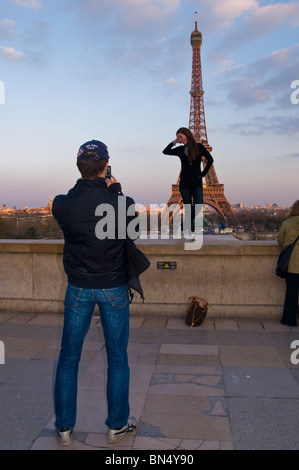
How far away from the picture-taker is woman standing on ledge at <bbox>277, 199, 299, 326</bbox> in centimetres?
573

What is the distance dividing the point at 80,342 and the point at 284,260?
3586 mm

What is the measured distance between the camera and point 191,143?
615 centimetres

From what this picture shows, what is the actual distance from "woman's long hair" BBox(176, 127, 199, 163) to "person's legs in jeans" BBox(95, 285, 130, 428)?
3.64 m

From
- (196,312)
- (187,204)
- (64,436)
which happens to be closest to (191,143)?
(187,204)

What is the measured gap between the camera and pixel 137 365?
14.4ft

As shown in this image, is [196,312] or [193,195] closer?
[196,312]

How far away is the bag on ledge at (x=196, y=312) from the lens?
5.85 meters

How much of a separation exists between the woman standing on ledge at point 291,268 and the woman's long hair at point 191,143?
151cm

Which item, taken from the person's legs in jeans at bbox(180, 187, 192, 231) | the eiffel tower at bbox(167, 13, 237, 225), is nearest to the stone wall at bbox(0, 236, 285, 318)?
the person's legs in jeans at bbox(180, 187, 192, 231)

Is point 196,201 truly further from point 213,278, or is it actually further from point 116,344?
point 116,344

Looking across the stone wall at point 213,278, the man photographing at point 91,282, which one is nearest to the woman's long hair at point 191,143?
the stone wall at point 213,278
